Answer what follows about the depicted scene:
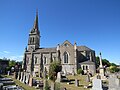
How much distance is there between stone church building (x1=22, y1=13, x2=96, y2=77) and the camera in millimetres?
37800

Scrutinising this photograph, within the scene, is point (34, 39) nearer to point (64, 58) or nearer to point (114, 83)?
point (64, 58)

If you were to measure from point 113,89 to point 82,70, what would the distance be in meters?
25.8

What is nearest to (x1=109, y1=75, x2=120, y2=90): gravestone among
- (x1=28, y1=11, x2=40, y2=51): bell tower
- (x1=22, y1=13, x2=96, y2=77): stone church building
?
(x1=22, y1=13, x2=96, y2=77): stone church building

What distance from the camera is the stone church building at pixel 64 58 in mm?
37800

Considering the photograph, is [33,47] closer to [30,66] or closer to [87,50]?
[30,66]

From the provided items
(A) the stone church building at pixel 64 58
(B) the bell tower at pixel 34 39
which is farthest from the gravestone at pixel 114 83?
(B) the bell tower at pixel 34 39

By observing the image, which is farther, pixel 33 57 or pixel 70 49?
pixel 33 57

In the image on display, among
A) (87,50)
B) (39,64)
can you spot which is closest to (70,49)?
(87,50)

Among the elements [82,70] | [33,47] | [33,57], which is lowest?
[82,70]

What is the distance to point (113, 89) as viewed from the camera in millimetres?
9891

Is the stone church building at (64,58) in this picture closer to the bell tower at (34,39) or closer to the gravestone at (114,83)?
the bell tower at (34,39)

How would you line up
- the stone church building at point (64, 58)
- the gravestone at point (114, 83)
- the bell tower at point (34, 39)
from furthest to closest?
the bell tower at point (34, 39) → the stone church building at point (64, 58) → the gravestone at point (114, 83)

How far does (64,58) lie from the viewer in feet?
134

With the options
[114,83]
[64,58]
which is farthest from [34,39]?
[114,83]
